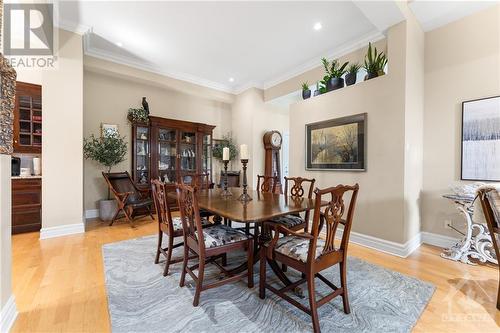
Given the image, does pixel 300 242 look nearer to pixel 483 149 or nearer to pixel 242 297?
pixel 242 297

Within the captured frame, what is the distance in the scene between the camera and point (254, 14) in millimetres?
2924

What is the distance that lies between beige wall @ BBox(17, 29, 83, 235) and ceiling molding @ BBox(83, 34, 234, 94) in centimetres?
50

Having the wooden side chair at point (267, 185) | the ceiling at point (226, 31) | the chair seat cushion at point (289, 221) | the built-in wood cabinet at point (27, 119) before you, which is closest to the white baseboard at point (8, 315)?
the chair seat cushion at point (289, 221)

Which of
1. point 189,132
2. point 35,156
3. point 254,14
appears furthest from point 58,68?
point 254,14

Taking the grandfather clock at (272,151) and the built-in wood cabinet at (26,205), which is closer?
the built-in wood cabinet at (26,205)

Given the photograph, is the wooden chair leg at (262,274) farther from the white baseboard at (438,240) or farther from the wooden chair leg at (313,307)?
the white baseboard at (438,240)

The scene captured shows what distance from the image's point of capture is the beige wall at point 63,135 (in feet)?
10.2

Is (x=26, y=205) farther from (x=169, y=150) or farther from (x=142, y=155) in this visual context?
(x=169, y=150)

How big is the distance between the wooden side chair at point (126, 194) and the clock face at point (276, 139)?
294 cm

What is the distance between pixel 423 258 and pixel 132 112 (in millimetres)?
5152

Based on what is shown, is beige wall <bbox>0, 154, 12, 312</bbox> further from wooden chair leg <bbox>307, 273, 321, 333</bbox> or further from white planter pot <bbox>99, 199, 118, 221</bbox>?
white planter pot <bbox>99, 199, 118, 221</bbox>

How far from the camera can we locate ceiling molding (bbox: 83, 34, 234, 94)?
12.4 ft

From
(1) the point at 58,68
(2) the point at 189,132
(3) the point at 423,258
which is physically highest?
(1) the point at 58,68

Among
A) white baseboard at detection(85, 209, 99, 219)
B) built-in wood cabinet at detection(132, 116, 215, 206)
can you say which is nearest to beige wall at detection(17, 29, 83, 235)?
white baseboard at detection(85, 209, 99, 219)
